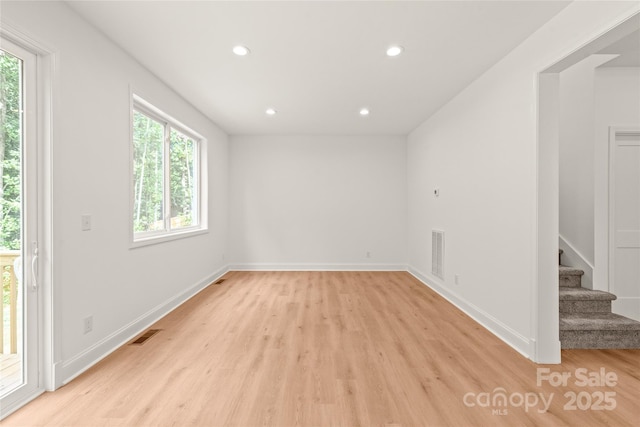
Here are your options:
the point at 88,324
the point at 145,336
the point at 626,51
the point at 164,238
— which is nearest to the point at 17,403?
the point at 88,324

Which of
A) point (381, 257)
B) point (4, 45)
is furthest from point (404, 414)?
point (381, 257)

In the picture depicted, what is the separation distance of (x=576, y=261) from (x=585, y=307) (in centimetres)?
61

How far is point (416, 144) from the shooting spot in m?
5.48

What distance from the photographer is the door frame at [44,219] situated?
6.45 feet

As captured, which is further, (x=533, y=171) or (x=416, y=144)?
(x=416, y=144)

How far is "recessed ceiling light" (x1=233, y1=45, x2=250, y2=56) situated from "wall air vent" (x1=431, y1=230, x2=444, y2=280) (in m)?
3.45

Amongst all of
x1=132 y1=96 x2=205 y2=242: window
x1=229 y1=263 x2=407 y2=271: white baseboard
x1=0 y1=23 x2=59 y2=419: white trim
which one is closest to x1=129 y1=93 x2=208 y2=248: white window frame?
x1=132 y1=96 x2=205 y2=242: window

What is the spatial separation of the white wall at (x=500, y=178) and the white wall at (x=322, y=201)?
5.45ft

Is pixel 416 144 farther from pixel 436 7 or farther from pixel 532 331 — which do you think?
pixel 532 331

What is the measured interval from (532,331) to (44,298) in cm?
369

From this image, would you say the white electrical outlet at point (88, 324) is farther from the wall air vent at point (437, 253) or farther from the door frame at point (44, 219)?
the wall air vent at point (437, 253)

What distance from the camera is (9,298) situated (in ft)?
6.29

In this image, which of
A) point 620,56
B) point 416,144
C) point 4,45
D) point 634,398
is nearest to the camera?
point 4,45

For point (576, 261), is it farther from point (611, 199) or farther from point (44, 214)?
point (44, 214)
